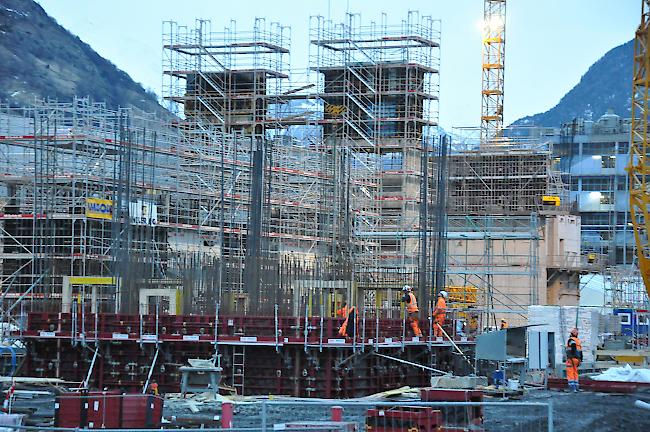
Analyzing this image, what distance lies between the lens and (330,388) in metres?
30.4

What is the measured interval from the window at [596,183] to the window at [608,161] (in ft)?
3.91

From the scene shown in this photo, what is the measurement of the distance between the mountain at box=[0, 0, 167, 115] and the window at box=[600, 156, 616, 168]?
5113 centimetres

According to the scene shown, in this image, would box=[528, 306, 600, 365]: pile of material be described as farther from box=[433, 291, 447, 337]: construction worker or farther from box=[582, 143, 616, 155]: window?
box=[582, 143, 616, 155]: window

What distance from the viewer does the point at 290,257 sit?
54375 mm

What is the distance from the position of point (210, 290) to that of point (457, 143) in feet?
126

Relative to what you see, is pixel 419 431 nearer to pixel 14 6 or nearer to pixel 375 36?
pixel 375 36

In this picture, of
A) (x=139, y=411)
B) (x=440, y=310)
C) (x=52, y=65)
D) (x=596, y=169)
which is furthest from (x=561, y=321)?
(x=52, y=65)

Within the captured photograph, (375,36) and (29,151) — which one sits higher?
(375,36)

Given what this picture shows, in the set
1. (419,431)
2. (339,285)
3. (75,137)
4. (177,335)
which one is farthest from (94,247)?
(419,431)

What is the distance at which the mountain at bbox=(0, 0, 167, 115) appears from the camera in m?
140

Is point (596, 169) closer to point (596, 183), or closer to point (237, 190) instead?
point (596, 183)

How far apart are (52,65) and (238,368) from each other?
122 metres

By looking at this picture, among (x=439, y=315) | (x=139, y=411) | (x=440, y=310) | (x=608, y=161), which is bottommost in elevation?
(x=139, y=411)

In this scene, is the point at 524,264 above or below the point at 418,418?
above
